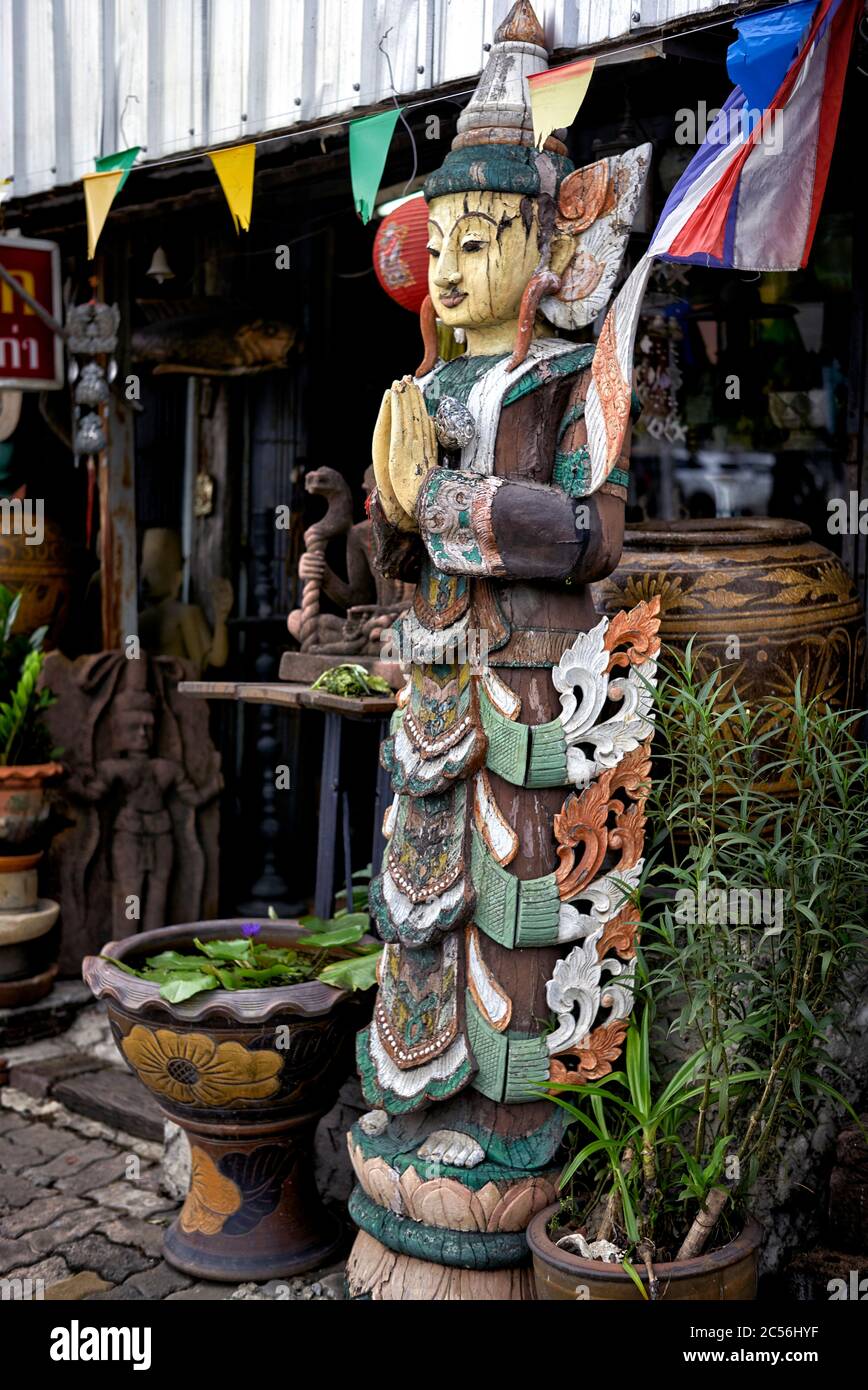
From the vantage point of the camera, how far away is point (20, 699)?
5.63m

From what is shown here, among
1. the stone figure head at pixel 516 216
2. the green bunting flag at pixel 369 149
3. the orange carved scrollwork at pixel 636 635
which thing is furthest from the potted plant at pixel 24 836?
the orange carved scrollwork at pixel 636 635

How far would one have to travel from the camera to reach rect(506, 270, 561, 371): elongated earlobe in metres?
3.32

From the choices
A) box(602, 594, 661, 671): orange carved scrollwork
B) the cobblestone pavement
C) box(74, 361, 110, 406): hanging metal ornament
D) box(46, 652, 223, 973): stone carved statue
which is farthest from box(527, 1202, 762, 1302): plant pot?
box(74, 361, 110, 406): hanging metal ornament

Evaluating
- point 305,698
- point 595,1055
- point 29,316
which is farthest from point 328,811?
point 29,316

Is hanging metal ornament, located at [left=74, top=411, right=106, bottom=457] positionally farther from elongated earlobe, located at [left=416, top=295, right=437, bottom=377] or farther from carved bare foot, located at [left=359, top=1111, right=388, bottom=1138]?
carved bare foot, located at [left=359, top=1111, right=388, bottom=1138]

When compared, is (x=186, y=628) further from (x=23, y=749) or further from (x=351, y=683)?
(x=351, y=683)

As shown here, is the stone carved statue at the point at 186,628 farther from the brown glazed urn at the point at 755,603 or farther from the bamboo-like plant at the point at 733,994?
the bamboo-like plant at the point at 733,994

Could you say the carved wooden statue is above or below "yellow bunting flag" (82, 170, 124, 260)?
below

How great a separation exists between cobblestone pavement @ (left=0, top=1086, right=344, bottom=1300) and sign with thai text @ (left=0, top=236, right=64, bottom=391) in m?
2.77

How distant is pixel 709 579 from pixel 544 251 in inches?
33.0

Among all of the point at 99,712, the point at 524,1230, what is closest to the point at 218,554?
the point at 99,712

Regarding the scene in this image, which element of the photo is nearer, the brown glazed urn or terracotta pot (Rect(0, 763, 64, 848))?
the brown glazed urn

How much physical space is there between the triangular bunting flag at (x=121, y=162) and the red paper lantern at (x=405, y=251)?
1112mm

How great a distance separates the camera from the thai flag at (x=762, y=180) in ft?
10.6
